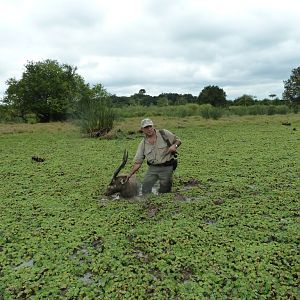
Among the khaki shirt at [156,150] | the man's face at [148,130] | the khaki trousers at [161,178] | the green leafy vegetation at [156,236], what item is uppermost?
the man's face at [148,130]

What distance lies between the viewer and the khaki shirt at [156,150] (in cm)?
543

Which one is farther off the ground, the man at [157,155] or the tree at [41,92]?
the tree at [41,92]

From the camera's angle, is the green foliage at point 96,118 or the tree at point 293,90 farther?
the tree at point 293,90

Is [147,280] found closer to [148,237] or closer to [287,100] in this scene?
[148,237]

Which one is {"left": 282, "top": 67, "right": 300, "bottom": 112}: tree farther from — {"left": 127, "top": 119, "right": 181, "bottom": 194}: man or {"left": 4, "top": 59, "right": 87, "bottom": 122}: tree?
{"left": 127, "top": 119, "right": 181, "bottom": 194}: man

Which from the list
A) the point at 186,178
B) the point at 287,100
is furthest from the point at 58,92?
the point at 186,178

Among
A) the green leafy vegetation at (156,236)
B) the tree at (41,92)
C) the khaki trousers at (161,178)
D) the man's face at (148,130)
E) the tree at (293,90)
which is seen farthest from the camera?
the tree at (293,90)

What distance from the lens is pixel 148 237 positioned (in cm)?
382

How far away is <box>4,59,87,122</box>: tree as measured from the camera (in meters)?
25.8

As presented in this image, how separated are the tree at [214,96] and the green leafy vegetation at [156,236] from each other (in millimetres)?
32429

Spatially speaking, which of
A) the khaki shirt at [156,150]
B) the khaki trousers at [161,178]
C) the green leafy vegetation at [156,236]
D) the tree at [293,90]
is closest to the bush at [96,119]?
the green leafy vegetation at [156,236]

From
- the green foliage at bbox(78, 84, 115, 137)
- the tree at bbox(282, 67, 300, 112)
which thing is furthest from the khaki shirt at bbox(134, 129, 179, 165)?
the tree at bbox(282, 67, 300, 112)

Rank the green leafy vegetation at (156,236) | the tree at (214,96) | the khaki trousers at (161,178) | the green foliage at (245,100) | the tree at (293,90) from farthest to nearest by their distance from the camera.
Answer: the tree at (214,96), the green foliage at (245,100), the tree at (293,90), the khaki trousers at (161,178), the green leafy vegetation at (156,236)

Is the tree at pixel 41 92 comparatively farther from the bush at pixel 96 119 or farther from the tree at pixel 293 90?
the tree at pixel 293 90
